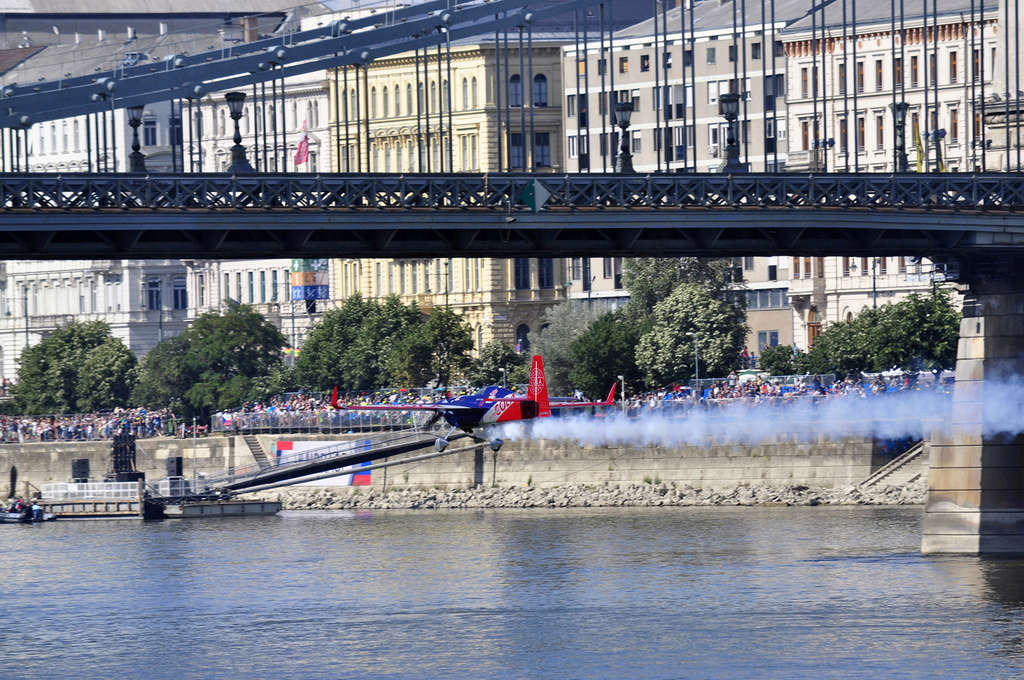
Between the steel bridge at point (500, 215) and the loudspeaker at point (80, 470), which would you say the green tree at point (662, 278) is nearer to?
the loudspeaker at point (80, 470)

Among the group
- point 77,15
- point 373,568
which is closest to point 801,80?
point 373,568

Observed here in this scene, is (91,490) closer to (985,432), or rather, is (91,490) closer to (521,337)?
(521,337)

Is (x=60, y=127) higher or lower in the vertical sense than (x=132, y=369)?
higher

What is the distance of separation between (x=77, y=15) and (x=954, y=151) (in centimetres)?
9295

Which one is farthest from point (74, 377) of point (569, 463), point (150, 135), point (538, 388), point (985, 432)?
point (985, 432)

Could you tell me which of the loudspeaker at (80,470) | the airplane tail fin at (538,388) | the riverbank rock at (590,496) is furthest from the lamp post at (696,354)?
the loudspeaker at (80,470)

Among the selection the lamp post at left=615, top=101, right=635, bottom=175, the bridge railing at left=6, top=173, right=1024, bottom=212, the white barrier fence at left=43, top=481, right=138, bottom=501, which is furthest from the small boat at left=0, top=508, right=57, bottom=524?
the lamp post at left=615, top=101, right=635, bottom=175

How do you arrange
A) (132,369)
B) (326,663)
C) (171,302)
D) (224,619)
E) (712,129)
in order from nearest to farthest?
(326,663) → (224,619) → (712,129) → (132,369) → (171,302)

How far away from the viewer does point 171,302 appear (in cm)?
18825

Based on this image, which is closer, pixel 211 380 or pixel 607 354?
pixel 607 354

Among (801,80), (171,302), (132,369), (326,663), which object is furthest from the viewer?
(171,302)

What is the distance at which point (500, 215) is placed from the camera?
250 ft

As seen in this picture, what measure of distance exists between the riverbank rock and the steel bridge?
30.9m

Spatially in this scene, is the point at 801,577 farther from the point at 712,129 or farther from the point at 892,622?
the point at 712,129
